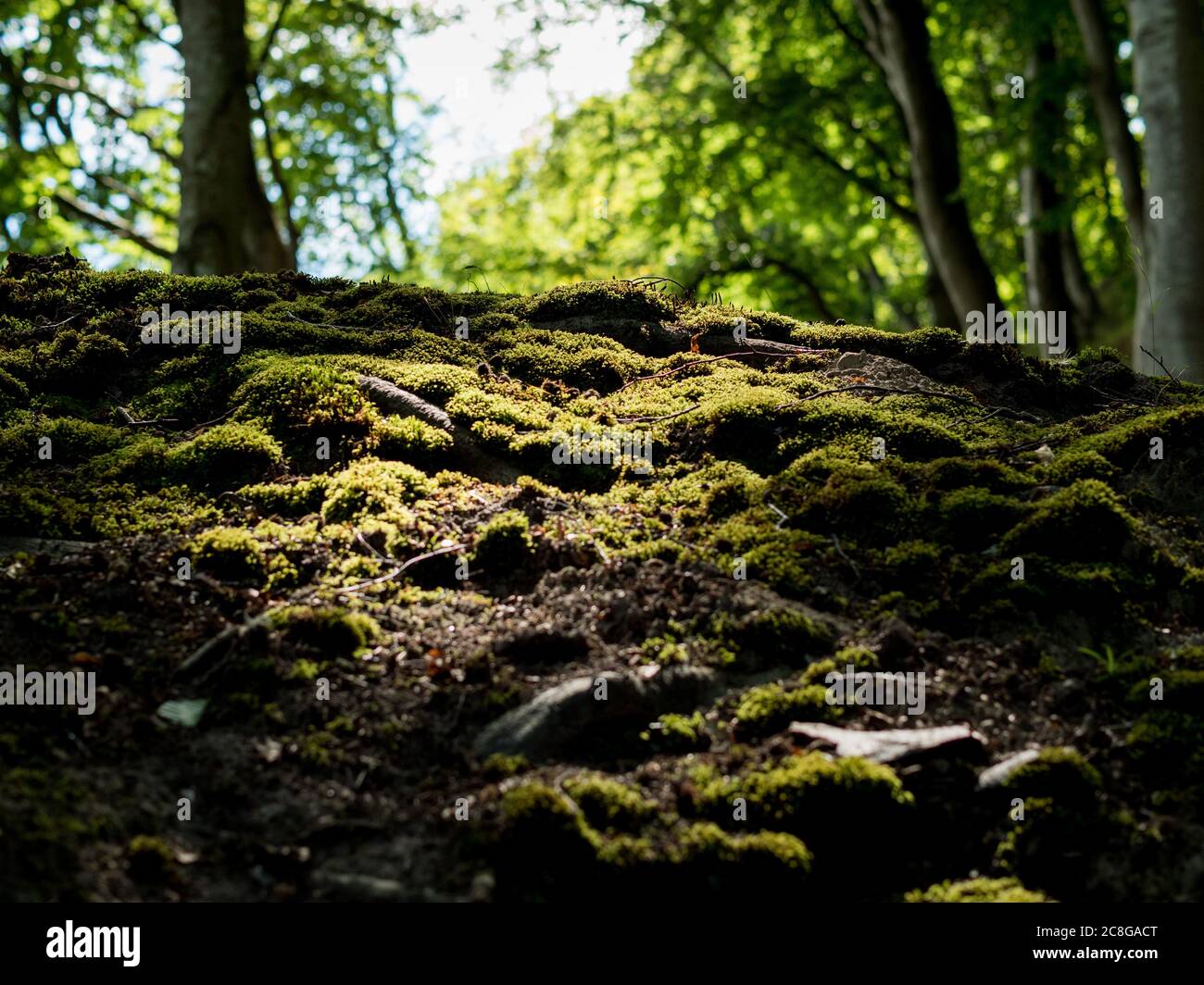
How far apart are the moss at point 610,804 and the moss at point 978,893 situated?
93 centimetres

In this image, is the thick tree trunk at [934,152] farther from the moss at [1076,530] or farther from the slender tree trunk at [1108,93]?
the moss at [1076,530]

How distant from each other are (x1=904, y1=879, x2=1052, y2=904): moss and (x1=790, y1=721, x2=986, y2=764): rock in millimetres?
478

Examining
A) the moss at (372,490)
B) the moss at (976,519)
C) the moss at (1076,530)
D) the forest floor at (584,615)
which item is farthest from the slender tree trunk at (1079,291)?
the moss at (372,490)

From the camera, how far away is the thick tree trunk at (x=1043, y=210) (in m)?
17.2

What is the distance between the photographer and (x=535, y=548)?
4.95 m

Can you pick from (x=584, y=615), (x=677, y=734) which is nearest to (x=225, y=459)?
(x=584, y=615)

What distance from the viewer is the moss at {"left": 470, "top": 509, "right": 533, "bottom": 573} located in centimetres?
490

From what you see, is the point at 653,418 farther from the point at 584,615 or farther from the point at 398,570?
the point at 398,570

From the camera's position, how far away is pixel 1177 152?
10430mm

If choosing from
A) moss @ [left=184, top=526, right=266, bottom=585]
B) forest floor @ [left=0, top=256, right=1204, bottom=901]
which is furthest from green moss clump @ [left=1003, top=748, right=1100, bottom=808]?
moss @ [left=184, top=526, right=266, bottom=585]

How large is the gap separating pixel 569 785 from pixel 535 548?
1.60 m

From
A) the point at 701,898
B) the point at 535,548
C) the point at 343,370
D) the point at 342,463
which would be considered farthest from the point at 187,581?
the point at 701,898

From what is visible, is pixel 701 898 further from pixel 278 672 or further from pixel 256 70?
pixel 256 70

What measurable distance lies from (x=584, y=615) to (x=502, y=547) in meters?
0.64
